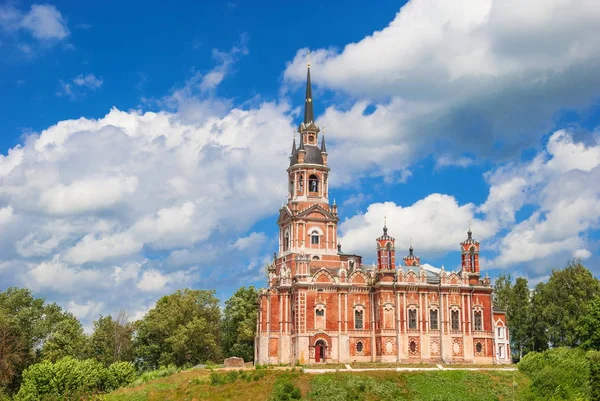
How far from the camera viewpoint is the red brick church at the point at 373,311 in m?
67.3

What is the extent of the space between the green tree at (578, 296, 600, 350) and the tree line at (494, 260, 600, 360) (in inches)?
418

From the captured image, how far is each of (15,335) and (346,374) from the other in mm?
35245

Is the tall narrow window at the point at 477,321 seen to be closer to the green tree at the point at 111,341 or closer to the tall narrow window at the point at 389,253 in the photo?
the tall narrow window at the point at 389,253

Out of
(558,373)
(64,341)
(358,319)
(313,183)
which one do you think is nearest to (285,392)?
(358,319)

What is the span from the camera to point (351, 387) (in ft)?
179

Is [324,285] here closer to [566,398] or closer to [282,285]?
[282,285]

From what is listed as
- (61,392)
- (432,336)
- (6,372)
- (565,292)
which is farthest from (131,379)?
(565,292)

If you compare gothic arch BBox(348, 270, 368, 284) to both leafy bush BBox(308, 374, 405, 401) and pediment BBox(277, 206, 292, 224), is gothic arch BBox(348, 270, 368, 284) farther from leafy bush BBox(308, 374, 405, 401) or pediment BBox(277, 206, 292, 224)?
leafy bush BBox(308, 374, 405, 401)

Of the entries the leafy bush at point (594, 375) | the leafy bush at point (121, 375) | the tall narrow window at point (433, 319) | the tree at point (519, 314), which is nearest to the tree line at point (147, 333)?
the leafy bush at point (121, 375)

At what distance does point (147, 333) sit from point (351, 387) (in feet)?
110

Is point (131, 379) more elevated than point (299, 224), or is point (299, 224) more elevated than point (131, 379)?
point (299, 224)

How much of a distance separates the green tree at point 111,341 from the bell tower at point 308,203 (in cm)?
2114

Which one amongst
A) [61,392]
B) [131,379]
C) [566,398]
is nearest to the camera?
[566,398]

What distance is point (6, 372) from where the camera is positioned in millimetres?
70250
